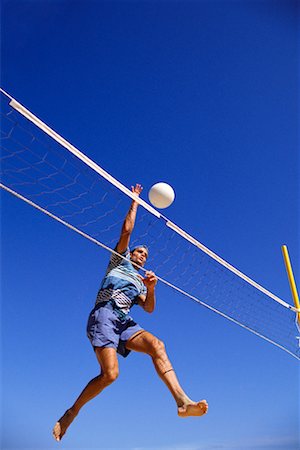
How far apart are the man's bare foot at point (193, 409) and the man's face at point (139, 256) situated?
5.85ft

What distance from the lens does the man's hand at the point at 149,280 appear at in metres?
6.07

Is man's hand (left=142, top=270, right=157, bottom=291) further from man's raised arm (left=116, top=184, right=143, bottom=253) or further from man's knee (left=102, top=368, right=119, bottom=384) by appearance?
man's knee (left=102, top=368, right=119, bottom=384)

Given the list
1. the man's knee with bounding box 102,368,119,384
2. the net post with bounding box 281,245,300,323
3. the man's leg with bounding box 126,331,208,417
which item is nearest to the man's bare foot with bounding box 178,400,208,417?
the man's leg with bounding box 126,331,208,417

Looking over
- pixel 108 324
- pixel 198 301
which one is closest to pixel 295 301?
pixel 198 301

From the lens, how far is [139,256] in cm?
641

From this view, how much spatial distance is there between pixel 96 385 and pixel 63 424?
1.74 ft

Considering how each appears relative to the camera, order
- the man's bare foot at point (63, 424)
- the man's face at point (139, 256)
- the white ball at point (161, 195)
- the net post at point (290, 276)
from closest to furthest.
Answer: the man's bare foot at point (63, 424), the man's face at point (139, 256), the white ball at point (161, 195), the net post at point (290, 276)

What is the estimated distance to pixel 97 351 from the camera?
574 cm

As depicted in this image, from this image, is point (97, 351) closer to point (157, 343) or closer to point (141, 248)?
point (157, 343)

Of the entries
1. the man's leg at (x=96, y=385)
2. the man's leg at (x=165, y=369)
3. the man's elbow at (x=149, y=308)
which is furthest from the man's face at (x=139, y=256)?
the man's leg at (x=96, y=385)

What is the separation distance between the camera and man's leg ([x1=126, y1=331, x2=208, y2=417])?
509 cm

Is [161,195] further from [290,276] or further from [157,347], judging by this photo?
[290,276]

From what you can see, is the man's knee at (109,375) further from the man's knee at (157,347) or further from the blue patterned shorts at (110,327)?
the man's knee at (157,347)

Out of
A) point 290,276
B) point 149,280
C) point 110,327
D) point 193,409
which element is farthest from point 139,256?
point 290,276
